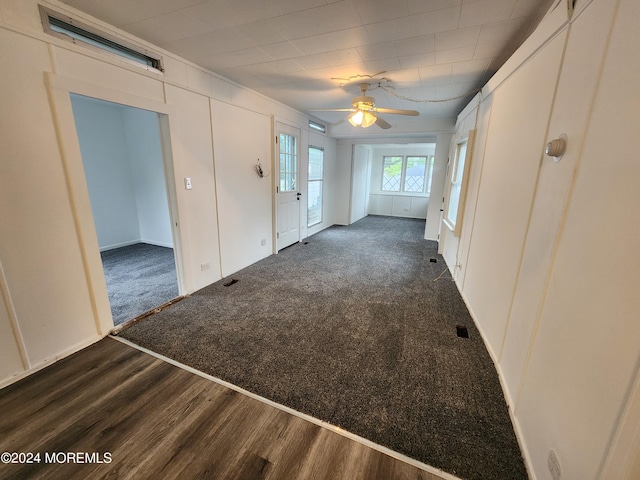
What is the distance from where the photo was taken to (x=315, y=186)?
19.8 feet

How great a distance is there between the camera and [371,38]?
211 cm

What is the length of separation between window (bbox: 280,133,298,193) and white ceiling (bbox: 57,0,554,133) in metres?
1.40

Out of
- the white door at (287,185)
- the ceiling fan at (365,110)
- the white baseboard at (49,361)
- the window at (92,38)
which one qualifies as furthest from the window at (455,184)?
the white baseboard at (49,361)

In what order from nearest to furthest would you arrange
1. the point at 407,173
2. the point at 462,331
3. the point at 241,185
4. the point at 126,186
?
1. the point at 462,331
2. the point at 241,185
3. the point at 126,186
4. the point at 407,173

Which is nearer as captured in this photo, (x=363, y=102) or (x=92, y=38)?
(x=92, y=38)

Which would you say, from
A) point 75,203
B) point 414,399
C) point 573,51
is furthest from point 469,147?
point 75,203

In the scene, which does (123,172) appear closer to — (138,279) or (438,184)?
(138,279)

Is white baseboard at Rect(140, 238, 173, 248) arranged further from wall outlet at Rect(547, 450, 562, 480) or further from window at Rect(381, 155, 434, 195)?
window at Rect(381, 155, 434, 195)

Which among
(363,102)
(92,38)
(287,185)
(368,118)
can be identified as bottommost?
(287,185)

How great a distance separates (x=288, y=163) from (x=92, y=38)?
3006 millimetres

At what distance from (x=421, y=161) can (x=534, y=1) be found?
23.6ft

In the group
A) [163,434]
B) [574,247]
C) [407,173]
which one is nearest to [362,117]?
[574,247]

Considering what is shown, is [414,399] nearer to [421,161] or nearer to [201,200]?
[201,200]

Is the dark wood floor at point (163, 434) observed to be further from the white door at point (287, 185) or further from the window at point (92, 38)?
the white door at point (287, 185)
